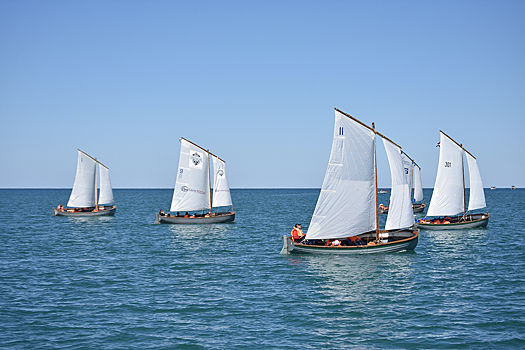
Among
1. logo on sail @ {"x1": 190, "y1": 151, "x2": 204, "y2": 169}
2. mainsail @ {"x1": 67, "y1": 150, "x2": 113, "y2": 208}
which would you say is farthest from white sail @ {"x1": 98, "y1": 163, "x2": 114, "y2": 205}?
logo on sail @ {"x1": 190, "y1": 151, "x2": 204, "y2": 169}

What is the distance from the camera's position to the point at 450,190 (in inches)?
2245

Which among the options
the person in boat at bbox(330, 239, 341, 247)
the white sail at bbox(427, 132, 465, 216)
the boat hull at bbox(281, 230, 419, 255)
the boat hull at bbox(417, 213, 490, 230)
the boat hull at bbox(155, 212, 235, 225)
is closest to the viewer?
the boat hull at bbox(281, 230, 419, 255)

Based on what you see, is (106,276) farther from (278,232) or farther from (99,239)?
(278,232)

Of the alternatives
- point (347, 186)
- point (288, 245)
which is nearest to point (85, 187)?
point (288, 245)

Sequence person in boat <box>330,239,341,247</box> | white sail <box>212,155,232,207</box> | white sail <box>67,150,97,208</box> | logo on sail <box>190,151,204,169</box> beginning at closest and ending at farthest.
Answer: person in boat <box>330,239,341,247</box>, logo on sail <box>190,151,204,169</box>, white sail <box>212,155,232,207</box>, white sail <box>67,150,97,208</box>

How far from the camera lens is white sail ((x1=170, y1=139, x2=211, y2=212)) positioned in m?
65.7

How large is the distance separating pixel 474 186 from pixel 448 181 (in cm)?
568

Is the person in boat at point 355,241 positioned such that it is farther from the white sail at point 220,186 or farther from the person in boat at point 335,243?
the white sail at point 220,186

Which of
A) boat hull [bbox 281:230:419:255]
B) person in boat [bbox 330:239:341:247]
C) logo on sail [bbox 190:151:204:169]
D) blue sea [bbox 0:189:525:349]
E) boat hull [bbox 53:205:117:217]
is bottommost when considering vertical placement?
blue sea [bbox 0:189:525:349]

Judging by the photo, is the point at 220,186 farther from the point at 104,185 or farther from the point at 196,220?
the point at 104,185

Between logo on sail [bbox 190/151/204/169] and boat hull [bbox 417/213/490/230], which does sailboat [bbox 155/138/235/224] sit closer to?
logo on sail [bbox 190/151/204/169]

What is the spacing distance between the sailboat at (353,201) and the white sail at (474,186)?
82.8 ft

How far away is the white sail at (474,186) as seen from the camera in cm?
5941

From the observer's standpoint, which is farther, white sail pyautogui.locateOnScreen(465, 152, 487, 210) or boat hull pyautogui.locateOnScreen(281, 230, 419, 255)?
white sail pyautogui.locateOnScreen(465, 152, 487, 210)
